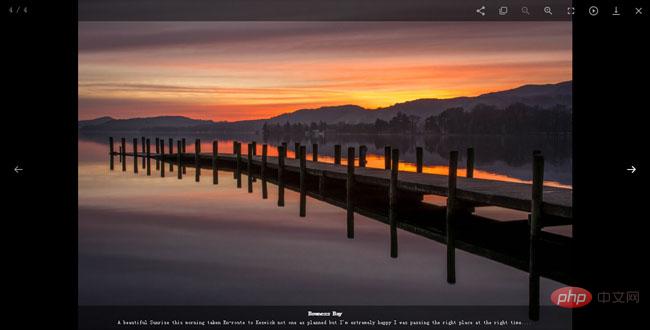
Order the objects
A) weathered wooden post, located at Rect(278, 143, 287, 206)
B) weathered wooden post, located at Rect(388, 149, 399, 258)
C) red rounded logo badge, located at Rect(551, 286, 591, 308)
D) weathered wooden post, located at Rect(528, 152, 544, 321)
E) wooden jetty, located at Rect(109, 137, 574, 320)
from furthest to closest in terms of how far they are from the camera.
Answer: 1. weathered wooden post, located at Rect(278, 143, 287, 206)
2. weathered wooden post, located at Rect(388, 149, 399, 258)
3. wooden jetty, located at Rect(109, 137, 574, 320)
4. weathered wooden post, located at Rect(528, 152, 544, 321)
5. red rounded logo badge, located at Rect(551, 286, 591, 308)

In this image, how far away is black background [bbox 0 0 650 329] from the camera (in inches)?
171

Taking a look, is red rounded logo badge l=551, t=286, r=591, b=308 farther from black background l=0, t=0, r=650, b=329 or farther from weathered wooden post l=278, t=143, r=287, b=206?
weathered wooden post l=278, t=143, r=287, b=206

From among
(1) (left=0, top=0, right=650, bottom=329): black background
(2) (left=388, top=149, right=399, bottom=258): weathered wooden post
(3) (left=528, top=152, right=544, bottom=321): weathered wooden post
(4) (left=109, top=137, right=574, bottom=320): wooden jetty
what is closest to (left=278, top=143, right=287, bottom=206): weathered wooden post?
(4) (left=109, top=137, right=574, bottom=320): wooden jetty

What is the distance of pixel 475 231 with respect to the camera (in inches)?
439

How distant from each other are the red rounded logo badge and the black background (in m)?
0.18
